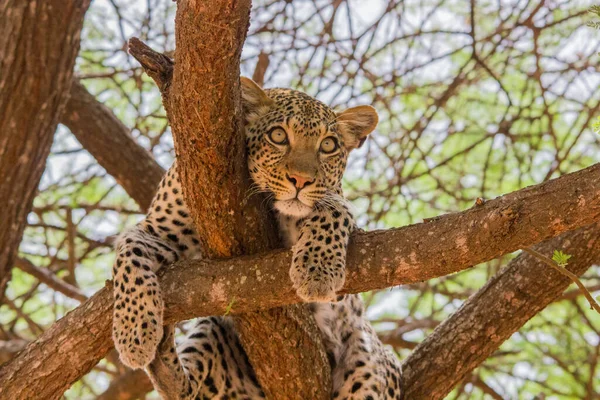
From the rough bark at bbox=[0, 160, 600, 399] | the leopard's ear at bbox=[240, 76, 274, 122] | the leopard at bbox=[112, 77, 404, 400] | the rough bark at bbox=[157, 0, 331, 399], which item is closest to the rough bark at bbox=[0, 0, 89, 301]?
the leopard at bbox=[112, 77, 404, 400]

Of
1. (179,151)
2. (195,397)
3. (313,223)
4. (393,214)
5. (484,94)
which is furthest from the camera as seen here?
(484,94)

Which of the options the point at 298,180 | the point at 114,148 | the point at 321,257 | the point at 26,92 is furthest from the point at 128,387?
the point at 321,257

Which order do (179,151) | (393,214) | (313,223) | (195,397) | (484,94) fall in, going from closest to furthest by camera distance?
(179,151)
(313,223)
(195,397)
(393,214)
(484,94)

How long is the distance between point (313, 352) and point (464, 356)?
3.26ft

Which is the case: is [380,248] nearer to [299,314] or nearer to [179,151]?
[299,314]

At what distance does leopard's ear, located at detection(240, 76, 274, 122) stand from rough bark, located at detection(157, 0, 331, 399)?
0.70 metres

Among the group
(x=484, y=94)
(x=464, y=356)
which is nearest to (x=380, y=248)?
(x=464, y=356)

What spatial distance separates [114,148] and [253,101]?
222cm

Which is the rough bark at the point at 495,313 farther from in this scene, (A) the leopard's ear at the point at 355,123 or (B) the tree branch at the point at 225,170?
(A) the leopard's ear at the point at 355,123

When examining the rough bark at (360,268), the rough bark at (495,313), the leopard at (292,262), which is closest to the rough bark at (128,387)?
the leopard at (292,262)

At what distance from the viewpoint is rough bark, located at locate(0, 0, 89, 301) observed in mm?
6340

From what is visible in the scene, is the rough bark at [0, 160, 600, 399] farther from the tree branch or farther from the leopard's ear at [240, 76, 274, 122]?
the leopard's ear at [240, 76, 274, 122]

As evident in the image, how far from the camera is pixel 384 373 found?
17.3 feet

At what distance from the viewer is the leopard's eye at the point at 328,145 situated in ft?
17.6
